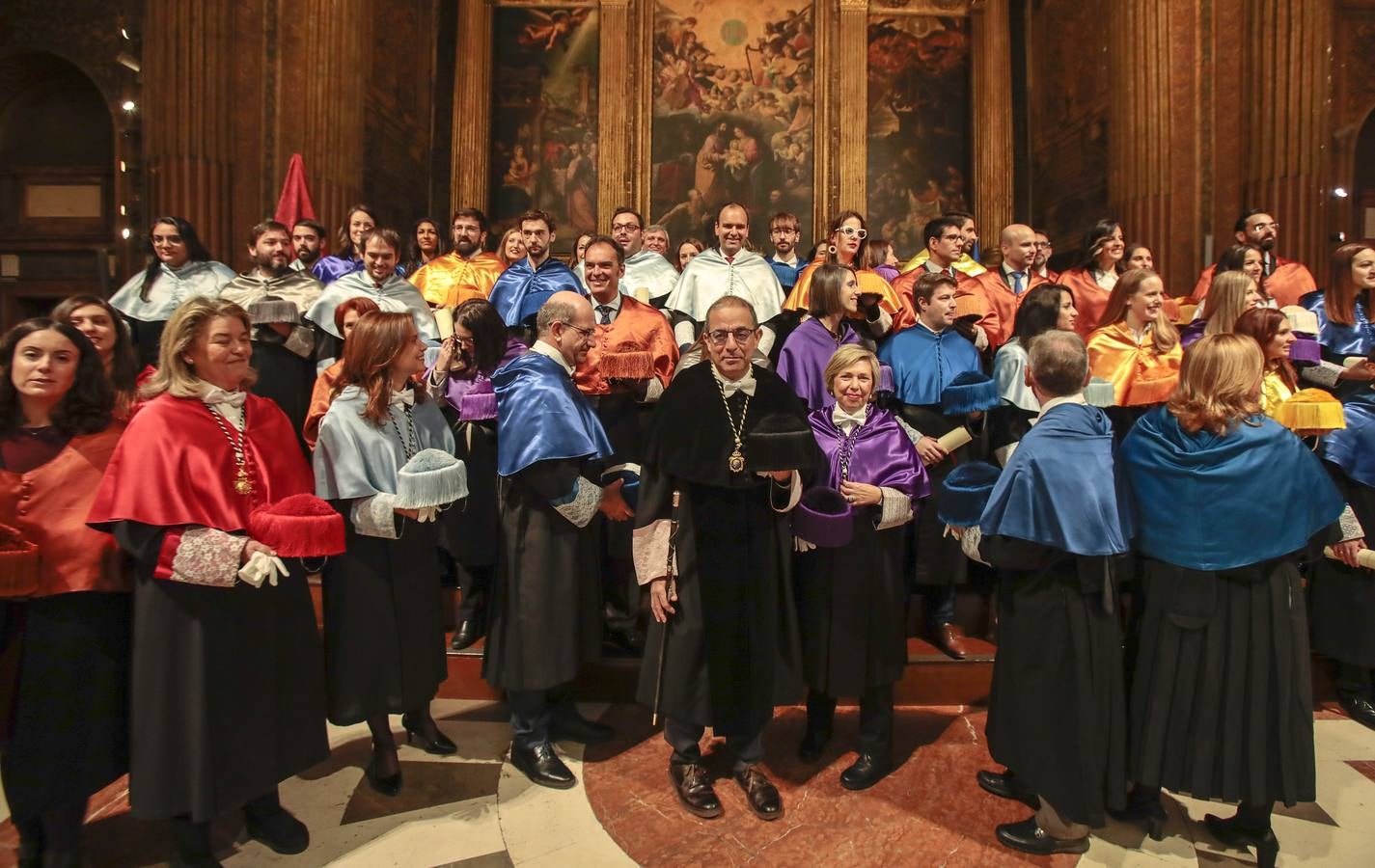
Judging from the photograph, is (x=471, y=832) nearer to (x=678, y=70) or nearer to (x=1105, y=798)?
(x=1105, y=798)

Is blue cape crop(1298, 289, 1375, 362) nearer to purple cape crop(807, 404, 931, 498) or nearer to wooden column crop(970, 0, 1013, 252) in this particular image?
purple cape crop(807, 404, 931, 498)

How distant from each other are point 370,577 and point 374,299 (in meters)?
2.38

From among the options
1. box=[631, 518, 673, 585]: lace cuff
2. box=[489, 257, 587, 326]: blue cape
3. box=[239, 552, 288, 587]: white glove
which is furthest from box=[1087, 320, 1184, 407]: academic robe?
box=[239, 552, 288, 587]: white glove

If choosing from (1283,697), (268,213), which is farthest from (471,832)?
(268,213)

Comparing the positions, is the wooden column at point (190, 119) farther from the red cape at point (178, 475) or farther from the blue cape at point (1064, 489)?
the blue cape at point (1064, 489)

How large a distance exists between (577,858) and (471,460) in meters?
2.14

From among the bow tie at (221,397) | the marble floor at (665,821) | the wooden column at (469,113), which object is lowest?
the marble floor at (665,821)

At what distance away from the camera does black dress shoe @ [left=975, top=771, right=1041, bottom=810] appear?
10.8ft

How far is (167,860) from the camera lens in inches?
114

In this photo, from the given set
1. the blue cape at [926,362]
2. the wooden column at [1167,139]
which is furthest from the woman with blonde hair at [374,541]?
the wooden column at [1167,139]

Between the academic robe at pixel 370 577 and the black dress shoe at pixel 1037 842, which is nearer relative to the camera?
the black dress shoe at pixel 1037 842

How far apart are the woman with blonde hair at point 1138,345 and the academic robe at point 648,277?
2.64m

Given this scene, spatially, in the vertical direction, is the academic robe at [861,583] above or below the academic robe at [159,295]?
below

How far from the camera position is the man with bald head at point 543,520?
3.27 metres
